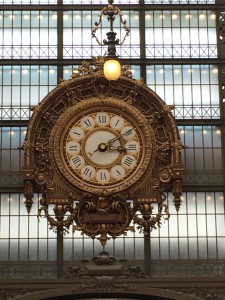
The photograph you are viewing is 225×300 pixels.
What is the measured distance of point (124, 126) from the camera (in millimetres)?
33875

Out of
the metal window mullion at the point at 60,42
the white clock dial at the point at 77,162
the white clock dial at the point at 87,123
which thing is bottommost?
the white clock dial at the point at 77,162

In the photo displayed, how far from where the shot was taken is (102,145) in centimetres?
3356

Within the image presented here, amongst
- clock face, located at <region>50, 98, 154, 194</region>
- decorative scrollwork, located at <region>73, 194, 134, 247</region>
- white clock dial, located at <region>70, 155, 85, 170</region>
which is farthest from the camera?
white clock dial, located at <region>70, 155, 85, 170</region>

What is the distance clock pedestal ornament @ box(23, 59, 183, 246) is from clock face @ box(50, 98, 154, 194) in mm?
25

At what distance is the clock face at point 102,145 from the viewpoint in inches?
1318

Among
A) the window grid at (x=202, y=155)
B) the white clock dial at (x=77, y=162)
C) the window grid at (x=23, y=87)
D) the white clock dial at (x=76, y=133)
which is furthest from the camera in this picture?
the window grid at (x=23, y=87)

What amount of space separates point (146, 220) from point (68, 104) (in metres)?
3.63

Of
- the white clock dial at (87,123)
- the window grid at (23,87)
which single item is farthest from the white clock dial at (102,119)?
the window grid at (23,87)

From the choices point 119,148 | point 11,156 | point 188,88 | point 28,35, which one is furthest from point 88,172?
point 28,35

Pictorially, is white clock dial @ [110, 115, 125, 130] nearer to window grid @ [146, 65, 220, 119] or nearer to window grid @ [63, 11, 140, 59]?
window grid @ [146, 65, 220, 119]

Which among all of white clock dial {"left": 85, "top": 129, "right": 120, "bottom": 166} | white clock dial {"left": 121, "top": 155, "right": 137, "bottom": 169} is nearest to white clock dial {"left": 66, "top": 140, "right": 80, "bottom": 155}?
white clock dial {"left": 85, "top": 129, "right": 120, "bottom": 166}

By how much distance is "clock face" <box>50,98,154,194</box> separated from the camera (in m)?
33.5

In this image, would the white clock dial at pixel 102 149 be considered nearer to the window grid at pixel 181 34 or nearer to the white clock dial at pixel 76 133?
the white clock dial at pixel 76 133

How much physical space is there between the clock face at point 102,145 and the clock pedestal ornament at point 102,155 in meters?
0.03
